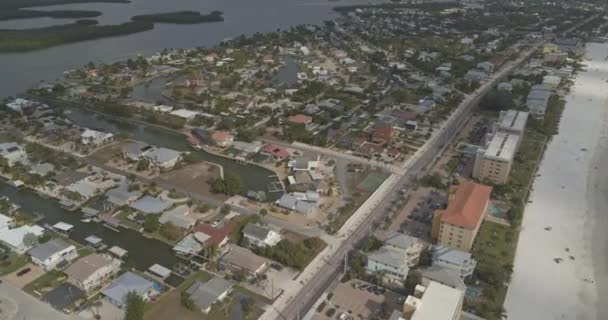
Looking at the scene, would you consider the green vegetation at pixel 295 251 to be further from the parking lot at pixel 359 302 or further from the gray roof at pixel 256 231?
the parking lot at pixel 359 302

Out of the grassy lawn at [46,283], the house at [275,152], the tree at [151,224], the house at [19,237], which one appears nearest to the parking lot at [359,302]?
the tree at [151,224]

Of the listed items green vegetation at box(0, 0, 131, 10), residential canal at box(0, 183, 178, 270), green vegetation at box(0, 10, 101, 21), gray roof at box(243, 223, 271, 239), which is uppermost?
green vegetation at box(0, 0, 131, 10)

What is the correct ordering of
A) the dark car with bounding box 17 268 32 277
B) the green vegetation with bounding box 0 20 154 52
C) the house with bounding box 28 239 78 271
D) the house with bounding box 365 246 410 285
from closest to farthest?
the house with bounding box 365 246 410 285 < the dark car with bounding box 17 268 32 277 < the house with bounding box 28 239 78 271 < the green vegetation with bounding box 0 20 154 52

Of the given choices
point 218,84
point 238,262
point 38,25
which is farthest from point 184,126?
point 38,25

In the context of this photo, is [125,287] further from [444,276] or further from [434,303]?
[444,276]

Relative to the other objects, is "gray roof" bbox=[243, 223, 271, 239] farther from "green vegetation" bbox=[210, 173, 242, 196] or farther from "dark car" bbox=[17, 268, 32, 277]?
"dark car" bbox=[17, 268, 32, 277]

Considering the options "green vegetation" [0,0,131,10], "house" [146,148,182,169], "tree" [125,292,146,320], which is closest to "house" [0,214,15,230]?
"house" [146,148,182,169]
